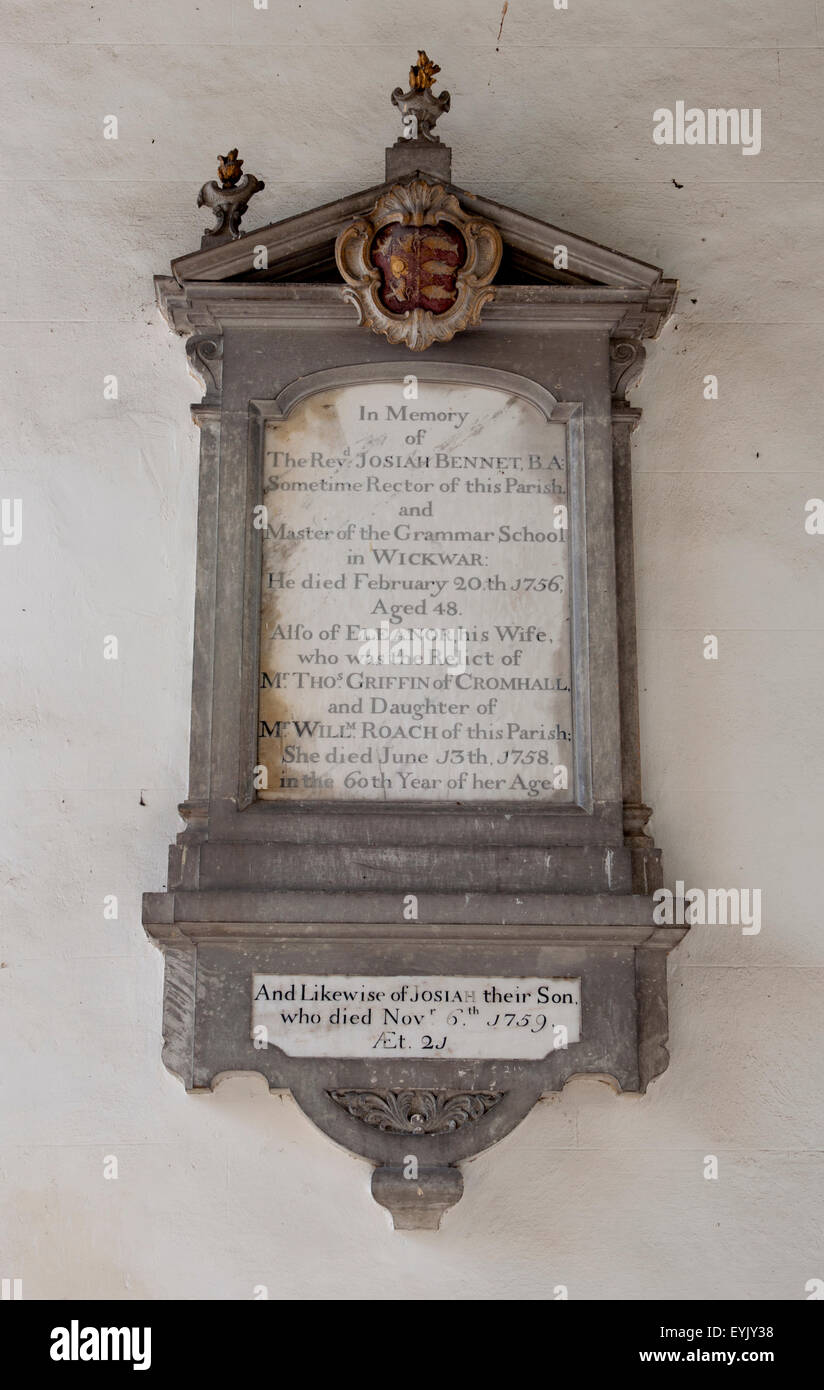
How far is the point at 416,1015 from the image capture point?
2953 mm

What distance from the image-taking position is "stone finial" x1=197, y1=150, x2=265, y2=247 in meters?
3.25

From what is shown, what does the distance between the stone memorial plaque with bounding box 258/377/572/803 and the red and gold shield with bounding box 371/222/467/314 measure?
211mm

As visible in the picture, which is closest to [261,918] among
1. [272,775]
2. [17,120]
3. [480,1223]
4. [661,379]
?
[272,775]

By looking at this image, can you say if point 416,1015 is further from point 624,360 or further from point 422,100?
point 422,100

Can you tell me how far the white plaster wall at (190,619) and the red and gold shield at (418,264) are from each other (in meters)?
0.50

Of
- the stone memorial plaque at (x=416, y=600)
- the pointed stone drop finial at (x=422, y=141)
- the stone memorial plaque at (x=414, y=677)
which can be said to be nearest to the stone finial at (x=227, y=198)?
the stone memorial plaque at (x=414, y=677)

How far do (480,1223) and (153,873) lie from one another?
110cm

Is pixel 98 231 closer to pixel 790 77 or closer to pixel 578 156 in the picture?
pixel 578 156

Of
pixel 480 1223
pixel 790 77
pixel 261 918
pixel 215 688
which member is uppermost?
pixel 790 77

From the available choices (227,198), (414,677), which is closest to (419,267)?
(227,198)

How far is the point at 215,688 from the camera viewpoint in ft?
10.1

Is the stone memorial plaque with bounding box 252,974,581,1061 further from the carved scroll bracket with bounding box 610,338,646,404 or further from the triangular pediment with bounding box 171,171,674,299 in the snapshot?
the triangular pediment with bounding box 171,171,674,299

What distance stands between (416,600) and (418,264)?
0.77m

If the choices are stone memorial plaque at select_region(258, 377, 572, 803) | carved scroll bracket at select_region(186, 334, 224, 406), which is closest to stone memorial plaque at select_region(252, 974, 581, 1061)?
stone memorial plaque at select_region(258, 377, 572, 803)
